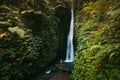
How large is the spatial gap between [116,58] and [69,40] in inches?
279

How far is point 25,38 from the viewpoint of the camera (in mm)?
8016

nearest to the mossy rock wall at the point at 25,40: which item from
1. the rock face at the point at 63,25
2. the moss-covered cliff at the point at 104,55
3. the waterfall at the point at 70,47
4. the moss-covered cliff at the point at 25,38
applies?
the moss-covered cliff at the point at 25,38

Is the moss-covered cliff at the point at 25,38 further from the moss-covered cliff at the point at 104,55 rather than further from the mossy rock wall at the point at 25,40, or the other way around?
the moss-covered cliff at the point at 104,55

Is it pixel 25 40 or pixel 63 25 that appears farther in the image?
pixel 63 25

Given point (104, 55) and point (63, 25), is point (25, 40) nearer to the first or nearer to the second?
point (104, 55)

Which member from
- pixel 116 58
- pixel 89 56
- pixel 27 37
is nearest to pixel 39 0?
pixel 27 37

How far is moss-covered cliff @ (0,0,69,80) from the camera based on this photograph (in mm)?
7152

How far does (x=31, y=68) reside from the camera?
7949 mm

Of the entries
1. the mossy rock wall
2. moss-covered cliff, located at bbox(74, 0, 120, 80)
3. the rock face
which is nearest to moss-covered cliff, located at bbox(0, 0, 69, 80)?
the mossy rock wall

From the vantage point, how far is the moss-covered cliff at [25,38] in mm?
7152

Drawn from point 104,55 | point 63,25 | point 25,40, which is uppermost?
point 63,25

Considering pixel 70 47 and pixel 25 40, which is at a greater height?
pixel 25 40

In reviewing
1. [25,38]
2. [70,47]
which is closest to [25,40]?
[25,38]

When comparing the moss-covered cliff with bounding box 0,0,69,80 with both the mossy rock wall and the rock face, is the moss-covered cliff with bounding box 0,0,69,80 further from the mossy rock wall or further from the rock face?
the rock face
